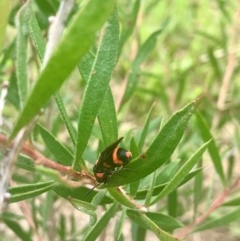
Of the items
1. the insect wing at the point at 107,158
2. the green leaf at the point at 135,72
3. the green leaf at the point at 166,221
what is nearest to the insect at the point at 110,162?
the insect wing at the point at 107,158

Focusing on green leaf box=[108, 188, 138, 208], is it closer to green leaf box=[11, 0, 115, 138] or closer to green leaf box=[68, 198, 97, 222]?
green leaf box=[68, 198, 97, 222]

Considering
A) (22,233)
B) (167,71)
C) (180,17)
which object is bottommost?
(22,233)

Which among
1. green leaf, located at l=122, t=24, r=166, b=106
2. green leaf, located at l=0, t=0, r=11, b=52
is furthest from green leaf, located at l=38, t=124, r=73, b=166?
green leaf, located at l=122, t=24, r=166, b=106

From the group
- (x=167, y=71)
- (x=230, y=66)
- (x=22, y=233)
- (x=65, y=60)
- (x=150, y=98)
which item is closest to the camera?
(x=65, y=60)

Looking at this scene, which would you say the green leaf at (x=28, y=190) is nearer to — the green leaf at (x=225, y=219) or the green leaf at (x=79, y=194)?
the green leaf at (x=79, y=194)

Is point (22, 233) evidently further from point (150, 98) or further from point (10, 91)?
point (150, 98)

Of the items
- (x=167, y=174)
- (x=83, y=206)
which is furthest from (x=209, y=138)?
(x=83, y=206)

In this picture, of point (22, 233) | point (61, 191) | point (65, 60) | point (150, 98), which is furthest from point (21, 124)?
point (150, 98)

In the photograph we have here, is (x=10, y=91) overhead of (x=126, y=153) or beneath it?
overhead
